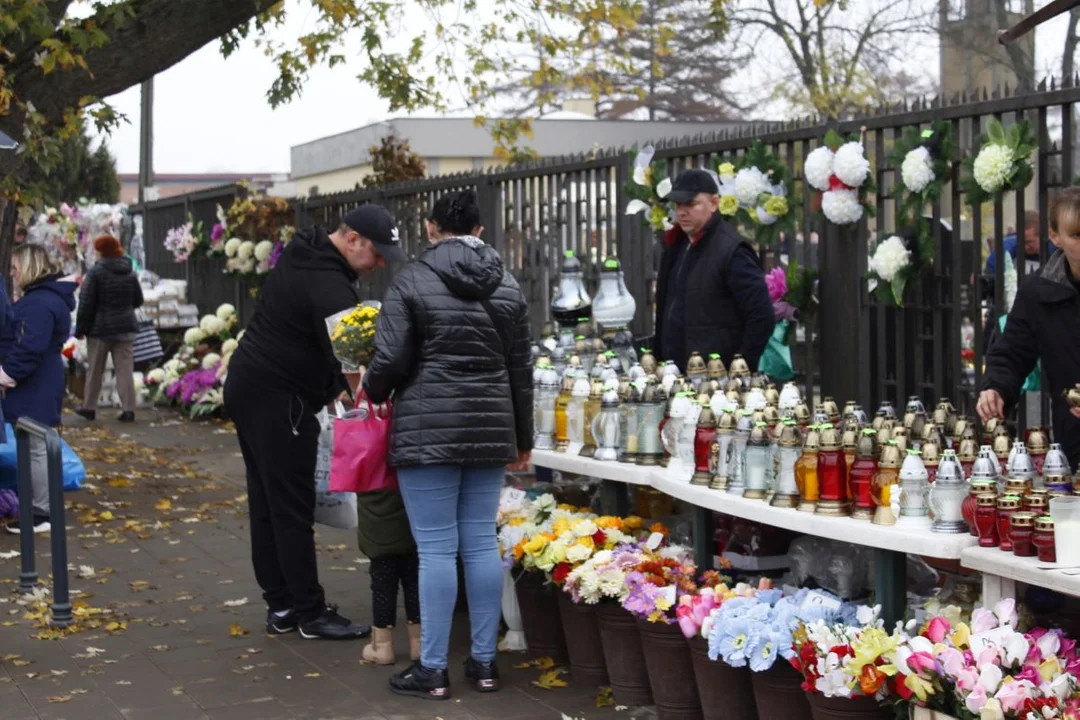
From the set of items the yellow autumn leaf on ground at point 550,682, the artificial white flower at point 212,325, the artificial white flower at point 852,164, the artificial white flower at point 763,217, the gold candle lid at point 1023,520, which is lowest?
the yellow autumn leaf on ground at point 550,682

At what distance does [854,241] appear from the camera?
764cm

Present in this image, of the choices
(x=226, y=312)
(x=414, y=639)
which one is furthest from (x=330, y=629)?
(x=226, y=312)

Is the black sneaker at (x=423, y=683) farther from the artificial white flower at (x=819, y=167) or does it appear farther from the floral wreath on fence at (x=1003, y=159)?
the artificial white flower at (x=819, y=167)

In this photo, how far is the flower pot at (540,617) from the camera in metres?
6.43

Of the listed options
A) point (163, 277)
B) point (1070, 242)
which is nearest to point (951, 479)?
point (1070, 242)

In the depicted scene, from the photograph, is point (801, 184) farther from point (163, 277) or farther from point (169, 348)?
point (163, 277)

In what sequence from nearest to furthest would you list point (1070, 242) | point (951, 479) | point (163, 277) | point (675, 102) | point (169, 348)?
point (951, 479) < point (1070, 242) < point (169, 348) < point (163, 277) < point (675, 102)

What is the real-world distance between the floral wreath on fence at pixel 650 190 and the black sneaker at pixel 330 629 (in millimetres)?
2895

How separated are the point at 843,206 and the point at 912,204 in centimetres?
51

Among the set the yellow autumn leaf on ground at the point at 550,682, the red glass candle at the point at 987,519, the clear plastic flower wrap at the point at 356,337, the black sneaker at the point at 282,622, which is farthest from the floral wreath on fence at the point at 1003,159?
the black sneaker at the point at 282,622

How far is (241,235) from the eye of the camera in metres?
17.5

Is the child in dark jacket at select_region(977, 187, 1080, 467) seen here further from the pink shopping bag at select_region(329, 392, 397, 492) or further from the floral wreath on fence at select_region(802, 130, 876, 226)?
the pink shopping bag at select_region(329, 392, 397, 492)

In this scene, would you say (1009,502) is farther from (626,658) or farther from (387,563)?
(387,563)

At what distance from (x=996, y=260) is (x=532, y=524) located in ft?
7.59
